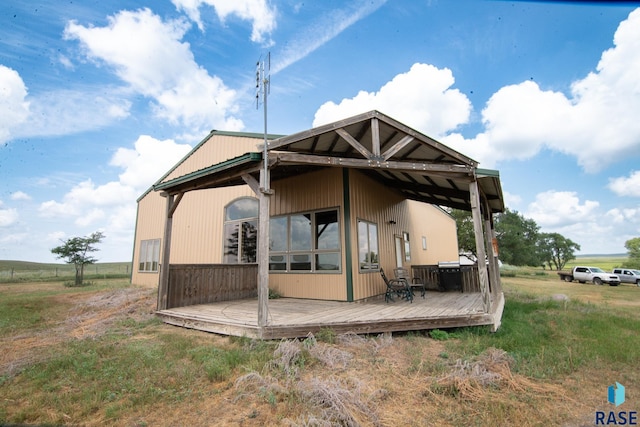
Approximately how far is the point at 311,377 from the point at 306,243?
15.3 ft

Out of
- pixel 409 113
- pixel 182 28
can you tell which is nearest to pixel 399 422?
pixel 182 28

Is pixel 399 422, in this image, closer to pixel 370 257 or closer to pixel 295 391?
pixel 295 391

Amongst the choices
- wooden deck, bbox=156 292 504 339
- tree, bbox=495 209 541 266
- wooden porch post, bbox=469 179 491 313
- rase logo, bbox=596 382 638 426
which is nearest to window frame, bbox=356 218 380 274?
wooden deck, bbox=156 292 504 339

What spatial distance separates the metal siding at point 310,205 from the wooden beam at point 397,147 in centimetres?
231

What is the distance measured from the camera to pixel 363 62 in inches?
337

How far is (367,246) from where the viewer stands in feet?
25.7

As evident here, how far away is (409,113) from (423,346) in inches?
626

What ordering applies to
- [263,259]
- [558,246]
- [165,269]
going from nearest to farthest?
[263,259] < [165,269] < [558,246]

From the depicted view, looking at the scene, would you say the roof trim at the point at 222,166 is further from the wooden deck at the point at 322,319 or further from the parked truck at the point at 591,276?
the parked truck at the point at 591,276

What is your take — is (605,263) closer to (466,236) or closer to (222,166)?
(466,236)

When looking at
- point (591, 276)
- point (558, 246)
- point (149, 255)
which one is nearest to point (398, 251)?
point (149, 255)

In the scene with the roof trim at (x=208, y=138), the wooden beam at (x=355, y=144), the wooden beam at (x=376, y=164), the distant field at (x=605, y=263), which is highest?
the roof trim at (x=208, y=138)

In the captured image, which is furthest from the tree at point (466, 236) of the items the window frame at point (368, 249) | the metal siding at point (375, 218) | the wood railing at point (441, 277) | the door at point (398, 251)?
the window frame at point (368, 249)

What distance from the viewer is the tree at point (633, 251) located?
104 ft
